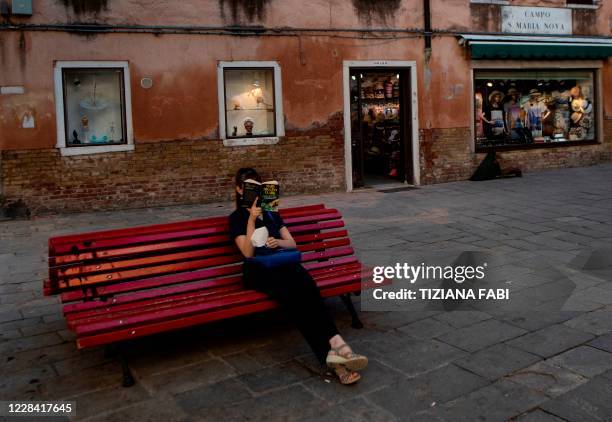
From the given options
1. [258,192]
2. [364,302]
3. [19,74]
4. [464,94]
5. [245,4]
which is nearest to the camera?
[258,192]

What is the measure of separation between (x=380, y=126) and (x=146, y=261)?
33.9 feet

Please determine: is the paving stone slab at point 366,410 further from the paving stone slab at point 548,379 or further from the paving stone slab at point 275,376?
Answer: the paving stone slab at point 548,379

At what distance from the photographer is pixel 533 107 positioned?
15016mm

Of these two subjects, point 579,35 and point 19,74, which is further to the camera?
point 579,35

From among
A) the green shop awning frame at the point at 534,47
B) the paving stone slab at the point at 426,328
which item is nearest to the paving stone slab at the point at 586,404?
the paving stone slab at the point at 426,328

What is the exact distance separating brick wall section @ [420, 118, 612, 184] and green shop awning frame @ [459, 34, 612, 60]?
171cm

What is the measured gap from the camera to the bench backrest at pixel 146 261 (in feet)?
13.5

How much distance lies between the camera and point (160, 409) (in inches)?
134

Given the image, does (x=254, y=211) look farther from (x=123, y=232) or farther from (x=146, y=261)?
(x=123, y=232)

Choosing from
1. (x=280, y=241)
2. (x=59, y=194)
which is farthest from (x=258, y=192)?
(x=59, y=194)

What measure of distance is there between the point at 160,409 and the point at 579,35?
47.8 feet

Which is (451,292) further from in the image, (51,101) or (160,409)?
(51,101)

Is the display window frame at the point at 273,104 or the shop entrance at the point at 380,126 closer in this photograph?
the display window frame at the point at 273,104

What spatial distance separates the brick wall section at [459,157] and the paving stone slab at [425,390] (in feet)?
32.7
